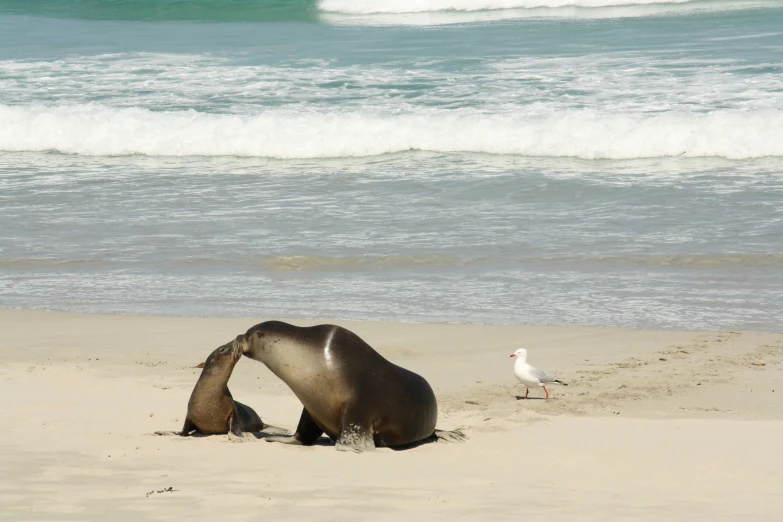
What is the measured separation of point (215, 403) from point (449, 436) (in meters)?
1.17

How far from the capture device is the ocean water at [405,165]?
29.1 feet

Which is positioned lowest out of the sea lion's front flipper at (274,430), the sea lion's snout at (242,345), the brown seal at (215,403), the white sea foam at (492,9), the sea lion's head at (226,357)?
the sea lion's front flipper at (274,430)

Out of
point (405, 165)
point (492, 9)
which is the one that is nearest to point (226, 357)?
point (405, 165)

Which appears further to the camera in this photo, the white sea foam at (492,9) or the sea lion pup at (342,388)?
the white sea foam at (492,9)

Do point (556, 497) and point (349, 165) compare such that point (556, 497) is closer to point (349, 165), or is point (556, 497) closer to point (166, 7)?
point (349, 165)

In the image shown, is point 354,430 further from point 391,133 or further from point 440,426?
point 391,133

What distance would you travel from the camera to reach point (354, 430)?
17.4 ft

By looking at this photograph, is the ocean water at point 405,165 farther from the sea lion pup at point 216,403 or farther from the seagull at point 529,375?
the sea lion pup at point 216,403

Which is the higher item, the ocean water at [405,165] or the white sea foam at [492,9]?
the white sea foam at [492,9]

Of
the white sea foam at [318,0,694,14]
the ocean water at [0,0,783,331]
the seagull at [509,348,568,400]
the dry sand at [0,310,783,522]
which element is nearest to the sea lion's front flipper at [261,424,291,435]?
the dry sand at [0,310,783,522]

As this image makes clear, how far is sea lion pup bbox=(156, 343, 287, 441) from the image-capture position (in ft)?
18.1

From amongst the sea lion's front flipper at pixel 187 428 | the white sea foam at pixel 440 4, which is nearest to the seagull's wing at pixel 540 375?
the sea lion's front flipper at pixel 187 428

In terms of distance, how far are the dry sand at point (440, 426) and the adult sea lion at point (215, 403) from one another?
4.7 inches

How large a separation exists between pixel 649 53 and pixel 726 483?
16831mm
